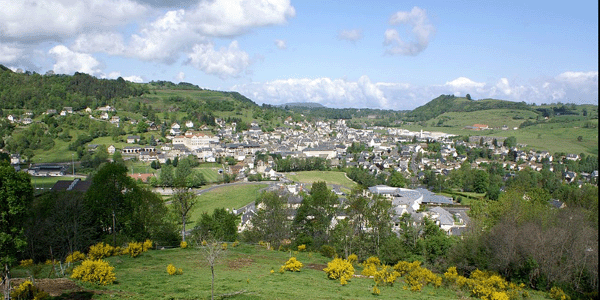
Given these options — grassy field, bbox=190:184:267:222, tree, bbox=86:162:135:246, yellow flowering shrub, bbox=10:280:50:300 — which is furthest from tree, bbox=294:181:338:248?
grassy field, bbox=190:184:267:222

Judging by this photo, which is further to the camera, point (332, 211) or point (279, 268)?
point (332, 211)

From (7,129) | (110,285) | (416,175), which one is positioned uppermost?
(7,129)

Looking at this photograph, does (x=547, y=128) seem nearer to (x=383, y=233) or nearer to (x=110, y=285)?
(x=383, y=233)

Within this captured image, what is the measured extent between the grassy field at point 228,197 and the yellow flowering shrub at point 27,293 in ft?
107

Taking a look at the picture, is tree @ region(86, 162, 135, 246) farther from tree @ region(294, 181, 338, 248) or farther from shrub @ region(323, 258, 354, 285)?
shrub @ region(323, 258, 354, 285)

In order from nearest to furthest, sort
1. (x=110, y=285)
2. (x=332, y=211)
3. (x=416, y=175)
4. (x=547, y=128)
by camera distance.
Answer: (x=110, y=285) < (x=332, y=211) < (x=416, y=175) < (x=547, y=128)

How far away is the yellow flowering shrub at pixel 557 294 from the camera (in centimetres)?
1573

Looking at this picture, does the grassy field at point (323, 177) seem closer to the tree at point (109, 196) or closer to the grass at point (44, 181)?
the grass at point (44, 181)

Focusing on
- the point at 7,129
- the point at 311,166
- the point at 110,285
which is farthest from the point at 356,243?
the point at 7,129

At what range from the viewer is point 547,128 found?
119 meters

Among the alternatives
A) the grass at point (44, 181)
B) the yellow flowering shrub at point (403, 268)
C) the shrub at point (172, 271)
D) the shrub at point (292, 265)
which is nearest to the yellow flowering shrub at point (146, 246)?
the shrub at point (172, 271)

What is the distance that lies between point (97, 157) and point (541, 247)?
67.2 m

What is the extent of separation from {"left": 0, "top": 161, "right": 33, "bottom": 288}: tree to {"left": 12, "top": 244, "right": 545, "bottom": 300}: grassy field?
2.51m

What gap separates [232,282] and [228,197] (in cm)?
3998
